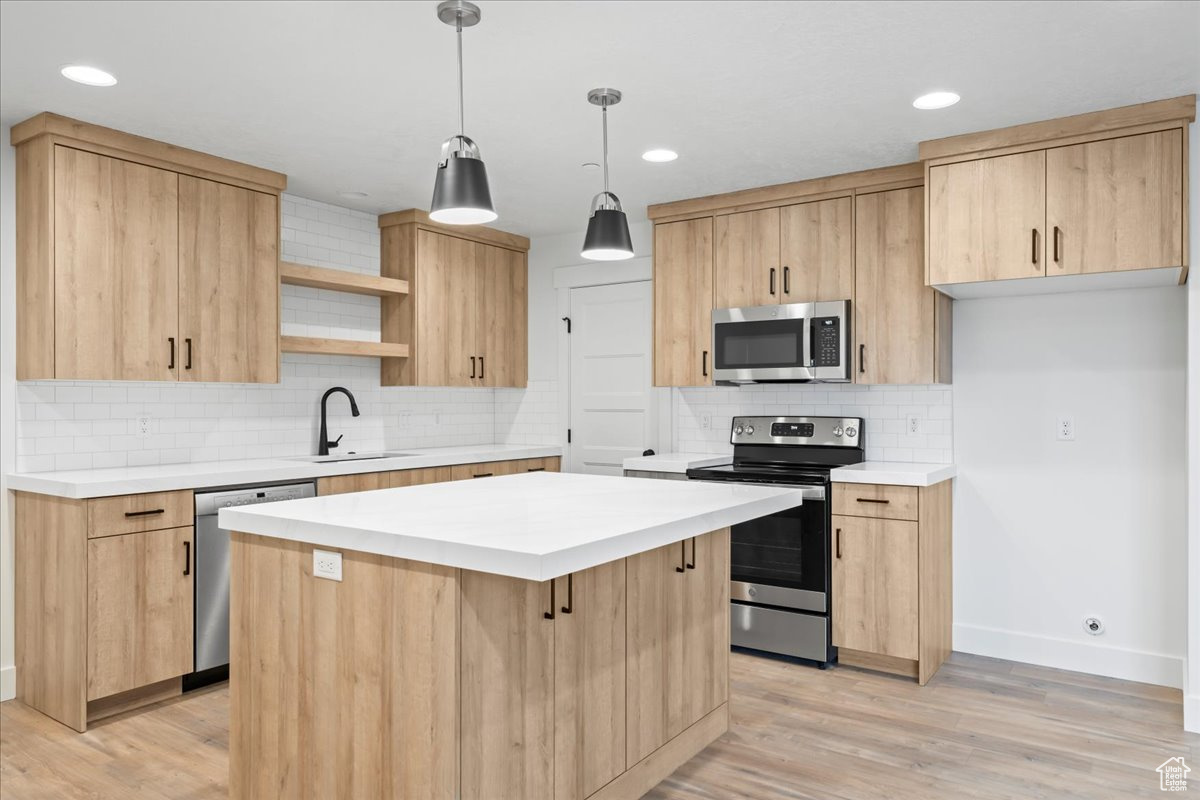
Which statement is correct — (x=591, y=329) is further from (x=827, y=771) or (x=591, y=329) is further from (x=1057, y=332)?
(x=827, y=771)

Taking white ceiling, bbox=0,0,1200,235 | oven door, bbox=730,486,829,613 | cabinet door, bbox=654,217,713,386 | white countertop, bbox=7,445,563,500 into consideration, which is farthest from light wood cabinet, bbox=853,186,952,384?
white countertop, bbox=7,445,563,500

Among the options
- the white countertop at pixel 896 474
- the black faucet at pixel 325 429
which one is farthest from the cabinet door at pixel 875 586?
the black faucet at pixel 325 429

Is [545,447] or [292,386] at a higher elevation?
[292,386]

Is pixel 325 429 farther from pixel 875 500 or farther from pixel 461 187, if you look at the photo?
pixel 875 500

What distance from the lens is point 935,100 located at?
314 cm

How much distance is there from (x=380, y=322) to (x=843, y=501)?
301 cm

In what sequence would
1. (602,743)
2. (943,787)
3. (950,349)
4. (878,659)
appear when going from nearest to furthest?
(602,743), (943,787), (878,659), (950,349)

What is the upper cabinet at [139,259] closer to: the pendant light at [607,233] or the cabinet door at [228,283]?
the cabinet door at [228,283]

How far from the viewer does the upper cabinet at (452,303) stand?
16.5 ft

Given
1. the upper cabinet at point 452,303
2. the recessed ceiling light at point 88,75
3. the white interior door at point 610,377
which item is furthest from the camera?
the white interior door at point 610,377

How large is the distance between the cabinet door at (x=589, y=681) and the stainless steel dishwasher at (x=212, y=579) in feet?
6.64

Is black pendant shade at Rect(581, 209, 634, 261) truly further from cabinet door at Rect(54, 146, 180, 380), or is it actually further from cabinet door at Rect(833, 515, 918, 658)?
cabinet door at Rect(54, 146, 180, 380)

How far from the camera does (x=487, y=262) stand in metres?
5.52

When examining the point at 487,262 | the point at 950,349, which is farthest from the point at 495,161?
the point at 950,349
